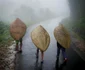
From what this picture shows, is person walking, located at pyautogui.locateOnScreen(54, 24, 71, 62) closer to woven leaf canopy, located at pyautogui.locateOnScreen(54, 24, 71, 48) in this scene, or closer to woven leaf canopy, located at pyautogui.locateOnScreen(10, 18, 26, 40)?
woven leaf canopy, located at pyautogui.locateOnScreen(54, 24, 71, 48)

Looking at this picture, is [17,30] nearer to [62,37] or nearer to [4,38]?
[62,37]

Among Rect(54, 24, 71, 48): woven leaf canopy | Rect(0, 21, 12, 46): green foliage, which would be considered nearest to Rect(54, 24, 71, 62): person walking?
Rect(54, 24, 71, 48): woven leaf canopy

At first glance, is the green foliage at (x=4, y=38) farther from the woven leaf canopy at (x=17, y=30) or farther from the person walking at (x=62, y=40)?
the person walking at (x=62, y=40)

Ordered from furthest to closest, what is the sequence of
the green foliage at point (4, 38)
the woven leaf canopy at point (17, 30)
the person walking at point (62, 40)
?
the green foliage at point (4, 38) → the woven leaf canopy at point (17, 30) → the person walking at point (62, 40)

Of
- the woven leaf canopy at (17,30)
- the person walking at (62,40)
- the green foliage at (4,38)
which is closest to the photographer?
the person walking at (62,40)

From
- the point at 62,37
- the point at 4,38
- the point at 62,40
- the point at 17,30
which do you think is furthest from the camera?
the point at 4,38

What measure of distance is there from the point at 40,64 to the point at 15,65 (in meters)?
1.34

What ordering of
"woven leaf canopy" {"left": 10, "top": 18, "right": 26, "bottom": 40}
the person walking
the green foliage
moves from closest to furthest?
1. the person walking
2. "woven leaf canopy" {"left": 10, "top": 18, "right": 26, "bottom": 40}
3. the green foliage

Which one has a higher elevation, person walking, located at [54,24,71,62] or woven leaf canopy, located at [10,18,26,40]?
woven leaf canopy, located at [10,18,26,40]

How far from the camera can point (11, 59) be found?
39.1 ft

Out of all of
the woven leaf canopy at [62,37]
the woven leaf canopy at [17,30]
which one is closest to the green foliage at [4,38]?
the woven leaf canopy at [17,30]

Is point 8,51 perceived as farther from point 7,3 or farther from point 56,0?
point 56,0

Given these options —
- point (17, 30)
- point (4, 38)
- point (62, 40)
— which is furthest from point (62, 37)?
point (4, 38)

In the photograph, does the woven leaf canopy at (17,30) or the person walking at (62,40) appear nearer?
the person walking at (62,40)
